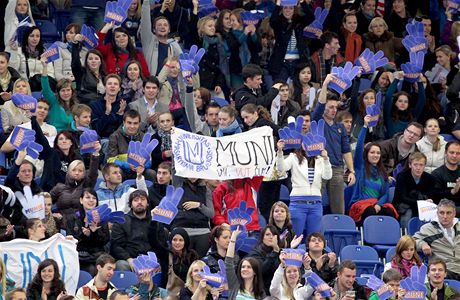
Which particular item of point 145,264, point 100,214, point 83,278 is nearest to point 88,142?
point 100,214

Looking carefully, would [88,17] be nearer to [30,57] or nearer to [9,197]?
[30,57]

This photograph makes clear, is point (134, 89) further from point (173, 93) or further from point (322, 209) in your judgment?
point (322, 209)

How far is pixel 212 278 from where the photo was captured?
16.1 m

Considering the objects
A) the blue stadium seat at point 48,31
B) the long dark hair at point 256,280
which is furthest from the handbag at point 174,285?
the blue stadium seat at point 48,31

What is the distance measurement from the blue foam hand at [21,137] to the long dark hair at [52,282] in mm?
1537

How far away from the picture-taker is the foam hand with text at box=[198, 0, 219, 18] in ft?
71.5

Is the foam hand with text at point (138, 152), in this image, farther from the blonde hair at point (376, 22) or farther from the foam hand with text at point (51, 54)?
the blonde hair at point (376, 22)

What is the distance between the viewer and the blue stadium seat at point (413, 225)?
18.5 m

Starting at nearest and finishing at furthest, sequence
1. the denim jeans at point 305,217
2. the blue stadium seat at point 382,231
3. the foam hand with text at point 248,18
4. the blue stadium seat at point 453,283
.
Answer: the blue stadium seat at point 453,283, the denim jeans at point 305,217, the blue stadium seat at point 382,231, the foam hand with text at point 248,18

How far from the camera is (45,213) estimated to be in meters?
16.8

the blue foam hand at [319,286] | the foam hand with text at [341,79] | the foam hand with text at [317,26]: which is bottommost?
the blue foam hand at [319,286]

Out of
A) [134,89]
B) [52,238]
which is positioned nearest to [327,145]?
[134,89]

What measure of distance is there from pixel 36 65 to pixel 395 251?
4610 mm

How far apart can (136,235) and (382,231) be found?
2.58 m
